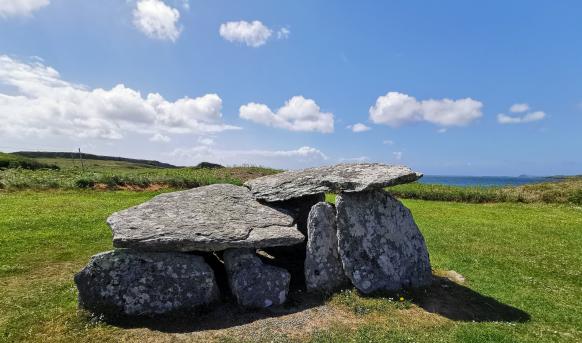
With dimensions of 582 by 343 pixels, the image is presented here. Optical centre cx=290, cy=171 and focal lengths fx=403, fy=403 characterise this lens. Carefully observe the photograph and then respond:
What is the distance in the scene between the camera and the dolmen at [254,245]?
36.9 feet

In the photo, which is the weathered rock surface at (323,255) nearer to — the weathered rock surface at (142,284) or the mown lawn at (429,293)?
the mown lawn at (429,293)

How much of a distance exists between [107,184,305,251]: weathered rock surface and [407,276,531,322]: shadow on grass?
4309 mm

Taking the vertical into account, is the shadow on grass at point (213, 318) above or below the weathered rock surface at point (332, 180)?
below

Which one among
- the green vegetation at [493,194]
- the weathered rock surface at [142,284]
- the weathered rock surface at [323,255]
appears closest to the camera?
the weathered rock surface at [142,284]

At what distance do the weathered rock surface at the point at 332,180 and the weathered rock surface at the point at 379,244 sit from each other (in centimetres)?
61

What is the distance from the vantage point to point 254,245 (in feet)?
39.6

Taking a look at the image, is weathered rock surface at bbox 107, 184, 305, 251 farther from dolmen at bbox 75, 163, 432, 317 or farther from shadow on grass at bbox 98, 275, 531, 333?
shadow on grass at bbox 98, 275, 531, 333

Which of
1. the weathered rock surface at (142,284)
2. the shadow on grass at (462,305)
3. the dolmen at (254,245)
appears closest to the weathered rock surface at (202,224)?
the dolmen at (254,245)

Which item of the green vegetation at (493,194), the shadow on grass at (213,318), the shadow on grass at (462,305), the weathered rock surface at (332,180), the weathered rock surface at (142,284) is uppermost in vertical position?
the weathered rock surface at (332,180)

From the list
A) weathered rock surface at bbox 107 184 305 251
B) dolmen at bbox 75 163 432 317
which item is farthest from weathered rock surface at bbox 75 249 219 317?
weathered rock surface at bbox 107 184 305 251

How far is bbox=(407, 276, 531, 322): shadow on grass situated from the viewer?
38.0 ft

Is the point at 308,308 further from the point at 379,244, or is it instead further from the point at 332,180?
the point at 332,180

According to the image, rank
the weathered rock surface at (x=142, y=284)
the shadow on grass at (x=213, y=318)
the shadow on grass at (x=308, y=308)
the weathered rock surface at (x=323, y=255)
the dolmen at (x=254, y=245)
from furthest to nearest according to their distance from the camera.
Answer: the weathered rock surface at (x=323, y=255) → the dolmen at (x=254, y=245) → the weathered rock surface at (x=142, y=284) → the shadow on grass at (x=308, y=308) → the shadow on grass at (x=213, y=318)

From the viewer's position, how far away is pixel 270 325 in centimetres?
1057
